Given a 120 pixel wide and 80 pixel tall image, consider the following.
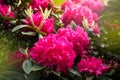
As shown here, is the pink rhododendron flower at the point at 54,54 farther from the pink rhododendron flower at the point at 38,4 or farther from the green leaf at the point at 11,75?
the pink rhododendron flower at the point at 38,4

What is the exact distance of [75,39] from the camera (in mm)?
1548

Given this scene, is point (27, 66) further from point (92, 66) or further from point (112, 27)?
point (112, 27)

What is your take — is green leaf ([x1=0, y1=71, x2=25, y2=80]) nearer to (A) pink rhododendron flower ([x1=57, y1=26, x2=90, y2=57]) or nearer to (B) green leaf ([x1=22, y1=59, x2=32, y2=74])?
(B) green leaf ([x1=22, y1=59, x2=32, y2=74])

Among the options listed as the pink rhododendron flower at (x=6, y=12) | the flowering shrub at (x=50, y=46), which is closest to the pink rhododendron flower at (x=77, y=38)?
the flowering shrub at (x=50, y=46)

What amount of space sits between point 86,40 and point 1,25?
0.37 meters

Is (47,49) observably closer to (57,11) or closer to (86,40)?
(86,40)

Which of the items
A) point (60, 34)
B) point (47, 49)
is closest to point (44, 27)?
point (60, 34)

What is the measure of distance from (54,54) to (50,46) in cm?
4

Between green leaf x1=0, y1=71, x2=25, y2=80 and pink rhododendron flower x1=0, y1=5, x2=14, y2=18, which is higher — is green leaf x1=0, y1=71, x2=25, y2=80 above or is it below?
below

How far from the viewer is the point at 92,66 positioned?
1496mm

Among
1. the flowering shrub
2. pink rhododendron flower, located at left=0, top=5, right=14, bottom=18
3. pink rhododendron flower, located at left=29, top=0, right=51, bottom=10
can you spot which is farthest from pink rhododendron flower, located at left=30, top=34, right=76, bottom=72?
pink rhododendron flower, located at left=29, top=0, right=51, bottom=10

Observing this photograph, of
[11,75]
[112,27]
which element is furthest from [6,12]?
[112,27]

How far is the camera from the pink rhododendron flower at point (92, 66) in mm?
1479

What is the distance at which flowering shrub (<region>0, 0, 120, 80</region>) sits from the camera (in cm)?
143
